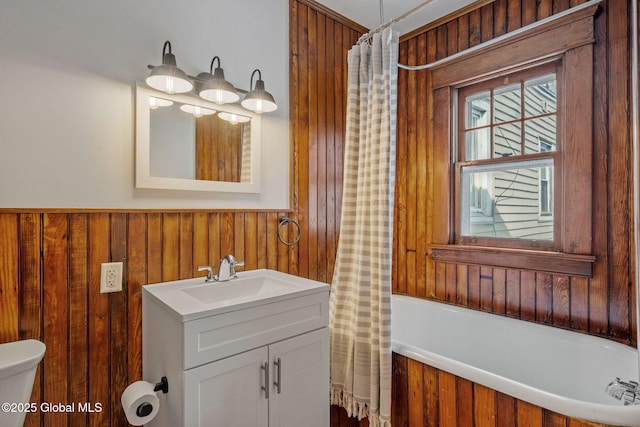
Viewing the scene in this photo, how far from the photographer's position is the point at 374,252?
5.63 feet

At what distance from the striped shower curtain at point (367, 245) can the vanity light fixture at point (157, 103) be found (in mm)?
942

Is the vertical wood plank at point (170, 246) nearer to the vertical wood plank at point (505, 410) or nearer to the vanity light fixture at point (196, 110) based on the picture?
the vanity light fixture at point (196, 110)

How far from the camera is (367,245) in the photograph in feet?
5.83

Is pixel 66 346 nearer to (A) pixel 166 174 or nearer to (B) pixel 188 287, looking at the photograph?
(B) pixel 188 287

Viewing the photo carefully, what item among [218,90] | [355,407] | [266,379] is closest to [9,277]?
[266,379]

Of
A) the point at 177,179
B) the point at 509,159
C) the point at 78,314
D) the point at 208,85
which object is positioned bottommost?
the point at 78,314

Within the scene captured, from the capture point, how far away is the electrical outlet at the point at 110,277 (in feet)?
4.65

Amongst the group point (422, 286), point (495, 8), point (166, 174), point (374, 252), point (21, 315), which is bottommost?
point (422, 286)

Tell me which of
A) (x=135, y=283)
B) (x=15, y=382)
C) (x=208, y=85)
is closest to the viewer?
(x=15, y=382)

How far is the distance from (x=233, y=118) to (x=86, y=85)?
25.3 inches

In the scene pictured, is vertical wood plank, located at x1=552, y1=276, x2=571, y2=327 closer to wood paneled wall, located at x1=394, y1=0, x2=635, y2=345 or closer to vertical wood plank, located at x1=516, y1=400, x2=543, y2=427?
wood paneled wall, located at x1=394, y1=0, x2=635, y2=345

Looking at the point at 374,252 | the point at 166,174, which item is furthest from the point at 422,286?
the point at 166,174

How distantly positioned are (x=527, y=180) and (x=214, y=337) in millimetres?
1977

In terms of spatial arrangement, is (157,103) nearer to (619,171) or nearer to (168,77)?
(168,77)
